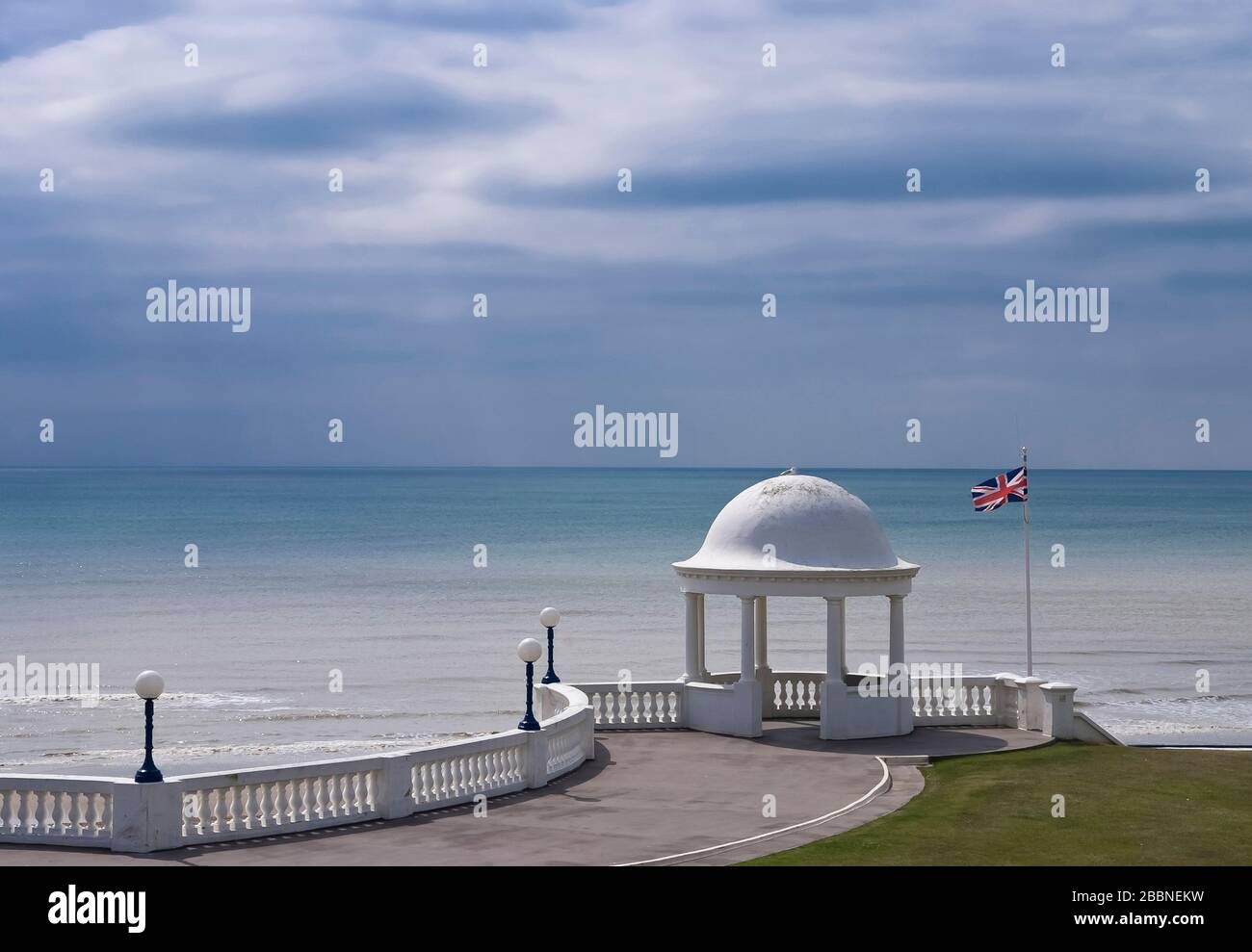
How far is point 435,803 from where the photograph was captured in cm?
1891

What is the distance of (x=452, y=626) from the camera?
218 feet

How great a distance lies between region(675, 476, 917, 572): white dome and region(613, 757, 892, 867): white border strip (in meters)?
3.99

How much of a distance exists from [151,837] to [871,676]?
1355 centimetres

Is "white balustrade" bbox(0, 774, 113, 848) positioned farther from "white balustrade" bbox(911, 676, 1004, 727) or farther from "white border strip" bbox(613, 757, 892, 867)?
"white balustrade" bbox(911, 676, 1004, 727)

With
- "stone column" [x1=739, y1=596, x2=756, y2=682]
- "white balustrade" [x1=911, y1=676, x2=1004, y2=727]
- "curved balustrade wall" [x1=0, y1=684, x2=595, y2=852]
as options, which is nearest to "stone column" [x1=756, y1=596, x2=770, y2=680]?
"white balustrade" [x1=911, y1=676, x2=1004, y2=727]

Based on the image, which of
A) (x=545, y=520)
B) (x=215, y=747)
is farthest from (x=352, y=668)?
(x=545, y=520)

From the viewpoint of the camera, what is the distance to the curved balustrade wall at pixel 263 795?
16328 mm

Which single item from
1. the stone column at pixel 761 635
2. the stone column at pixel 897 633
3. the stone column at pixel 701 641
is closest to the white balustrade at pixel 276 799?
the stone column at pixel 701 641

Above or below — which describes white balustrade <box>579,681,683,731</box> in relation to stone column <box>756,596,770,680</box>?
below

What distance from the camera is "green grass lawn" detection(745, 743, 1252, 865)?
1662 centimetres

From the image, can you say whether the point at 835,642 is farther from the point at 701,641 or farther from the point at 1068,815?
the point at 1068,815

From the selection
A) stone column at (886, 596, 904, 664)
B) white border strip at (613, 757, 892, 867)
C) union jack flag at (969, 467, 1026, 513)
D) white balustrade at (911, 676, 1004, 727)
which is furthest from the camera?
union jack flag at (969, 467, 1026, 513)

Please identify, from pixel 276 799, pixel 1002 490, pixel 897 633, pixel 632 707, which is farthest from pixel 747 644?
pixel 276 799
